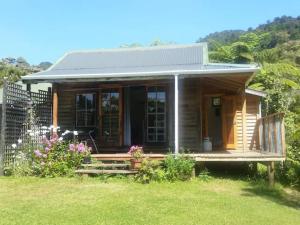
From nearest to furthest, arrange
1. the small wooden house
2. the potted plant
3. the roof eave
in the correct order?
1. the potted plant
2. the roof eave
3. the small wooden house

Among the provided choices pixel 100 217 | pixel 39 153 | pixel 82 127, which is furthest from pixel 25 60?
pixel 100 217

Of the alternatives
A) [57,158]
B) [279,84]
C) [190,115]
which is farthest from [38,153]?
[279,84]

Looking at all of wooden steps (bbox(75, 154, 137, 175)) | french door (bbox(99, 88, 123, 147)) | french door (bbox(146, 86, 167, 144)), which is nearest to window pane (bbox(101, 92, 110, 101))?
french door (bbox(99, 88, 123, 147))

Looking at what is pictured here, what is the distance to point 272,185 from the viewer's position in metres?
9.77

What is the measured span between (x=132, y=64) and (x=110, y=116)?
1.91 meters

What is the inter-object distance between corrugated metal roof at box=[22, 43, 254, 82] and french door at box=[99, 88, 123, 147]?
985mm

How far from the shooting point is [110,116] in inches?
547

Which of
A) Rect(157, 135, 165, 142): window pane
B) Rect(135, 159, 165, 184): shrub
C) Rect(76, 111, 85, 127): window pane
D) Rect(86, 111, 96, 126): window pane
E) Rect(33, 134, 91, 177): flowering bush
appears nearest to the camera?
Rect(135, 159, 165, 184): shrub

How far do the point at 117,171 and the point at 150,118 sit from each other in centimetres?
374

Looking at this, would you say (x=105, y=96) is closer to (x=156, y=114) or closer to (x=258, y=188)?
(x=156, y=114)

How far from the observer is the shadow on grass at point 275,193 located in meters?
8.30

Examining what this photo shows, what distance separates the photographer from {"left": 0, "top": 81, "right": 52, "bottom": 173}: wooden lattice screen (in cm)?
1095

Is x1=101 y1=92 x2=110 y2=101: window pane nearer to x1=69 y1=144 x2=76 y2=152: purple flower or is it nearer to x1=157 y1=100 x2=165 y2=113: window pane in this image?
x1=157 y1=100 x2=165 y2=113: window pane

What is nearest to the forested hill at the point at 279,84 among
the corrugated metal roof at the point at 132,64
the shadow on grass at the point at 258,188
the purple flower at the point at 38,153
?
the shadow on grass at the point at 258,188
